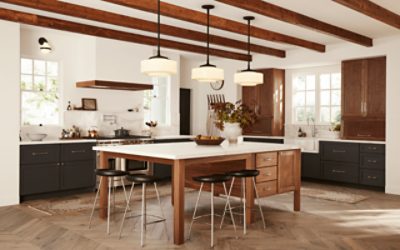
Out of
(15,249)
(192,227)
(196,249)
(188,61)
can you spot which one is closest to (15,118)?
(15,249)

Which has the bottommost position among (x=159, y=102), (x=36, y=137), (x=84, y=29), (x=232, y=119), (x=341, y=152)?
(x=341, y=152)

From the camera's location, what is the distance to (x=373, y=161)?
23.3ft

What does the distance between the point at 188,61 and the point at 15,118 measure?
469 cm

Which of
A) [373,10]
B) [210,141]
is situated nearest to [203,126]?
[210,141]

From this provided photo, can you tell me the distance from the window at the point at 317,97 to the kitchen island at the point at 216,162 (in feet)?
10.3

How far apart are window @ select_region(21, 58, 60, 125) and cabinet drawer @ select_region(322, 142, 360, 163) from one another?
5.01m

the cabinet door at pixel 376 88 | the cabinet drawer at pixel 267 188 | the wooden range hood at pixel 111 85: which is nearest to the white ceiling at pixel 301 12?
the cabinet door at pixel 376 88

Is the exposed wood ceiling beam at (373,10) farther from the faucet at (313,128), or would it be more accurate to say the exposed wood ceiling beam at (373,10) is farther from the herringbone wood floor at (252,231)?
the faucet at (313,128)

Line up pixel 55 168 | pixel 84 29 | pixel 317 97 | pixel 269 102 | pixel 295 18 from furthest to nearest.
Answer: pixel 269 102 → pixel 317 97 → pixel 55 168 → pixel 84 29 → pixel 295 18

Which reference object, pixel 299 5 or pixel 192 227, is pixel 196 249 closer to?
pixel 192 227

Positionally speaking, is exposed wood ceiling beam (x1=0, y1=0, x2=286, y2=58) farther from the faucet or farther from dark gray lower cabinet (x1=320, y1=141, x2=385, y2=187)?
dark gray lower cabinet (x1=320, y1=141, x2=385, y2=187)

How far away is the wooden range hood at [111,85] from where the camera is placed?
6976mm

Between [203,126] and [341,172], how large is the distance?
→ 11.9 feet

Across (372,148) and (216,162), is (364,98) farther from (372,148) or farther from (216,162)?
(216,162)
